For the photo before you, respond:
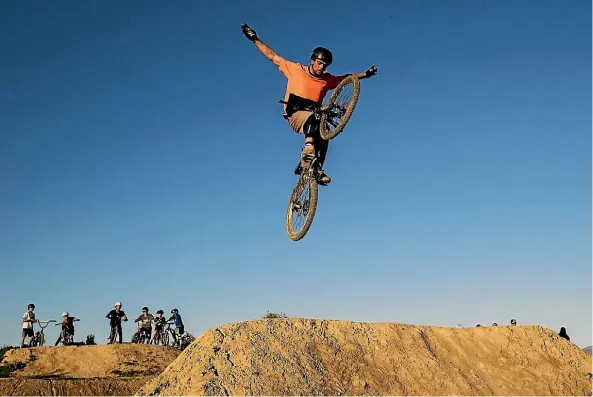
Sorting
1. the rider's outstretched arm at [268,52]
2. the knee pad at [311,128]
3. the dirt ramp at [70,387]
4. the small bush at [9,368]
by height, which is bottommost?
the dirt ramp at [70,387]

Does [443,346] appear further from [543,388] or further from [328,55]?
[328,55]

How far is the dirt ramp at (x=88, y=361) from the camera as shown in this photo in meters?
19.3

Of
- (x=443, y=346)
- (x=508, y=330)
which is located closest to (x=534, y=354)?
(x=508, y=330)

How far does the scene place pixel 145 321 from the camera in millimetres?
22859

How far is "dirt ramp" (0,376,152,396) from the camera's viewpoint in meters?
15.5

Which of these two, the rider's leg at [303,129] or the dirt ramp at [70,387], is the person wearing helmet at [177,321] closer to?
the dirt ramp at [70,387]

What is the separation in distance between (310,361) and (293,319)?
1.16 meters

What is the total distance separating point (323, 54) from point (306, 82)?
2.02 ft

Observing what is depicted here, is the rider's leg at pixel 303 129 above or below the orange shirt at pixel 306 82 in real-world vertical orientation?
below

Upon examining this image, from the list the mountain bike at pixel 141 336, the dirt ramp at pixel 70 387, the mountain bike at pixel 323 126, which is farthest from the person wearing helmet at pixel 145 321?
the mountain bike at pixel 323 126

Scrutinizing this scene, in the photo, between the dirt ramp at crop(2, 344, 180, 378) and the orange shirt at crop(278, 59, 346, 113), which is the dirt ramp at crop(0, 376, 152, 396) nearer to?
the dirt ramp at crop(2, 344, 180, 378)

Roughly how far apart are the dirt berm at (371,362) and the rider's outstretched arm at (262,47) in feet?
16.2

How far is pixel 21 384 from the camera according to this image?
51.7 ft

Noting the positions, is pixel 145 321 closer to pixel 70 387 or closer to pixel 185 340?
pixel 185 340
